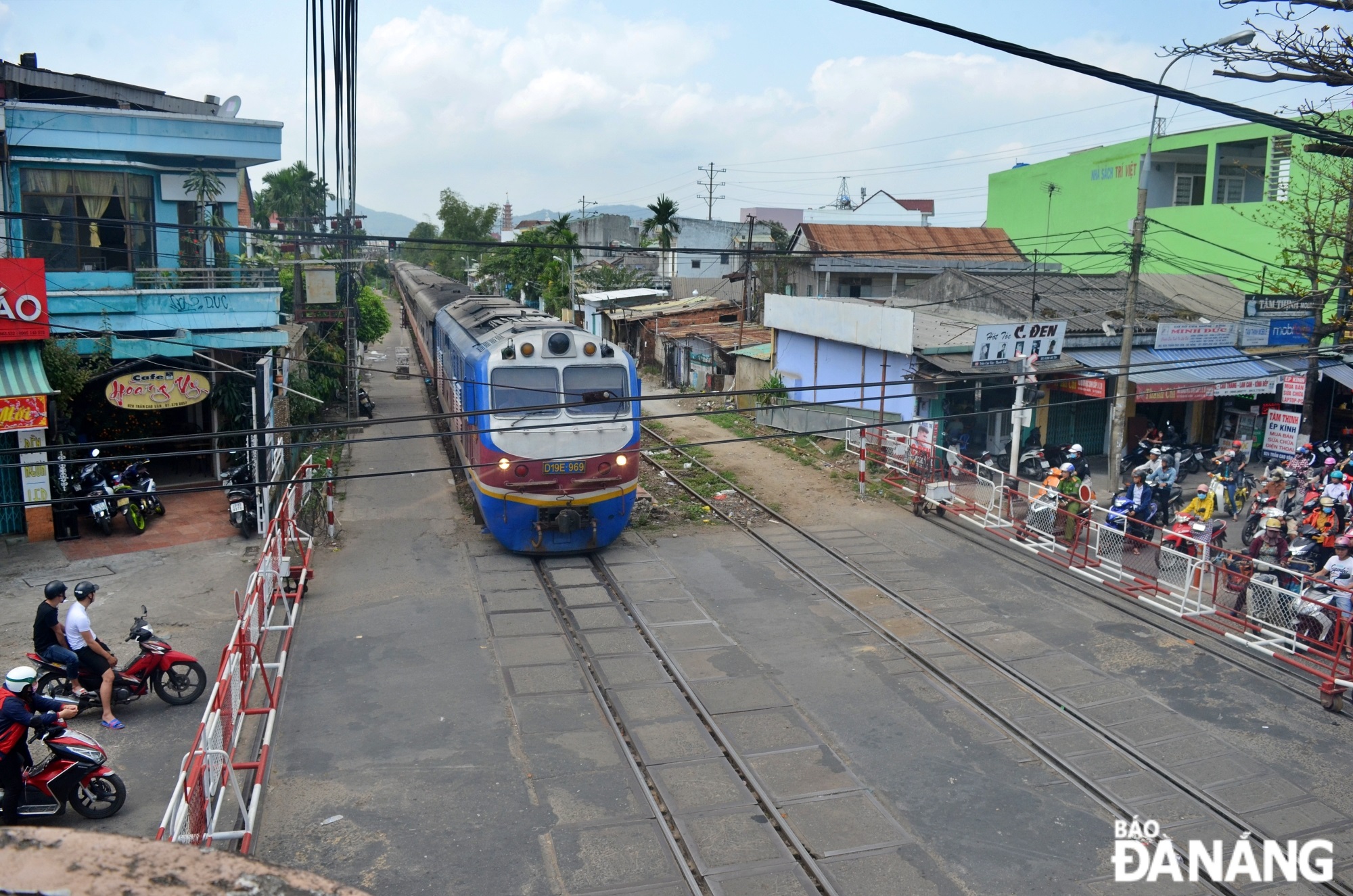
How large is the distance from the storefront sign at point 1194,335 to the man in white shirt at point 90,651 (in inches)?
738

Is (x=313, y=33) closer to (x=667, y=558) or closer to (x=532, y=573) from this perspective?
(x=532, y=573)

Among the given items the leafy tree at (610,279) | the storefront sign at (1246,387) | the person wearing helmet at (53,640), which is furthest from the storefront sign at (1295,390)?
the leafy tree at (610,279)

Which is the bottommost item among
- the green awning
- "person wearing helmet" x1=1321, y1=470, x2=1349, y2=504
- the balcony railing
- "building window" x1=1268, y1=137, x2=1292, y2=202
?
"person wearing helmet" x1=1321, y1=470, x2=1349, y2=504

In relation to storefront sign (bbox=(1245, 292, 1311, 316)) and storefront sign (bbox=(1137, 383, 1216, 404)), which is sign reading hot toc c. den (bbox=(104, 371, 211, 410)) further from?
storefront sign (bbox=(1245, 292, 1311, 316))

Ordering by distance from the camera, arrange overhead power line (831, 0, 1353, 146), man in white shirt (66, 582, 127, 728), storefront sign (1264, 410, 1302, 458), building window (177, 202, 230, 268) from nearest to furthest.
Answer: overhead power line (831, 0, 1353, 146) → man in white shirt (66, 582, 127, 728) → building window (177, 202, 230, 268) → storefront sign (1264, 410, 1302, 458)

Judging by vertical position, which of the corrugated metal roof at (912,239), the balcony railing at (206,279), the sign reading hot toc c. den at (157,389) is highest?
the corrugated metal roof at (912,239)

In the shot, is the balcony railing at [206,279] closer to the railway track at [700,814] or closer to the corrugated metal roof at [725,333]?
the railway track at [700,814]

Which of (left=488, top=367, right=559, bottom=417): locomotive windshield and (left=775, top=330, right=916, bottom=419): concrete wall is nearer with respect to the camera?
(left=488, top=367, right=559, bottom=417): locomotive windshield

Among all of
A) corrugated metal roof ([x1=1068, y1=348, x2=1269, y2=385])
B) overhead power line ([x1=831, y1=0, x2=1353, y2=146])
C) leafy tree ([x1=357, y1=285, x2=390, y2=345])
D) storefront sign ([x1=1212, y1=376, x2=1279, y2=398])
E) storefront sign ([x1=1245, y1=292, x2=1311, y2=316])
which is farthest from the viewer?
leafy tree ([x1=357, y1=285, x2=390, y2=345])

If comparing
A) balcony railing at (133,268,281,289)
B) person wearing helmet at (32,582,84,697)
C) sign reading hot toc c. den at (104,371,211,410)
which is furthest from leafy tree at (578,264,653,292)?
person wearing helmet at (32,582,84,697)

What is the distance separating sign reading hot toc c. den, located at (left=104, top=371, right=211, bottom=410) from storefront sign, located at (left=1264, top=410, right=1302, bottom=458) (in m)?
19.1

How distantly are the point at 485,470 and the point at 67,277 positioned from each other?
8.34m

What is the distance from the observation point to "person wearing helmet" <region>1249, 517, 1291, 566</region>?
13289mm

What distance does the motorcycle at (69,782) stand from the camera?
7660 millimetres
